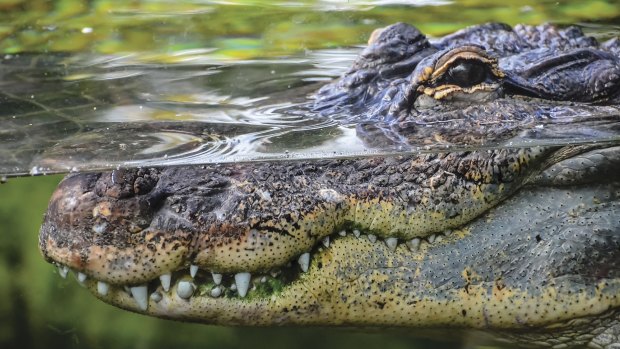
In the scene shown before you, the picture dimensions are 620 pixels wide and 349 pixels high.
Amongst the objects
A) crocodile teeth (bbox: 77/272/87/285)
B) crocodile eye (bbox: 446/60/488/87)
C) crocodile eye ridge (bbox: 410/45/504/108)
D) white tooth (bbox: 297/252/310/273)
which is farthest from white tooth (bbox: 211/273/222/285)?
crocodile eye (bbox: 446/60/488/87)

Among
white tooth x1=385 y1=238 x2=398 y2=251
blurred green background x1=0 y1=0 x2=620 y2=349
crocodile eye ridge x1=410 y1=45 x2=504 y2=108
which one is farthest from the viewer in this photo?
blurred green background x1=0 y1=0 x2=620 y2=349

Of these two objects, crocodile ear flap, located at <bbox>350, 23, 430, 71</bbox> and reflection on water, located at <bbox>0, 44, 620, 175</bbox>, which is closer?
reflection on water, located at <bbox>0, 44, 620, 175</bbox>

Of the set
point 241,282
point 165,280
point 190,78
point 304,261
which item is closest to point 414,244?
point 304,261

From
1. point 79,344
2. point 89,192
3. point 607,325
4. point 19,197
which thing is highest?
point 89,192

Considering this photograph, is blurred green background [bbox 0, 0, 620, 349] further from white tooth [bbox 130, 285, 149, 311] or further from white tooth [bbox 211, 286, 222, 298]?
white tooth [bbox 211, 286, 222, 298]

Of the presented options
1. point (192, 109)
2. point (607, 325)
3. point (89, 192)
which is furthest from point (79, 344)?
point (607, 325)

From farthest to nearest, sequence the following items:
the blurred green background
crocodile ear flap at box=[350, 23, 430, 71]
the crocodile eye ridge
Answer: the blurred green background
crocodile ear flap at box=[350, 23, 430, 71]
the crocodile eye ridge

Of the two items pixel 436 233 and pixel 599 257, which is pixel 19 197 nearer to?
pixel 436 233
